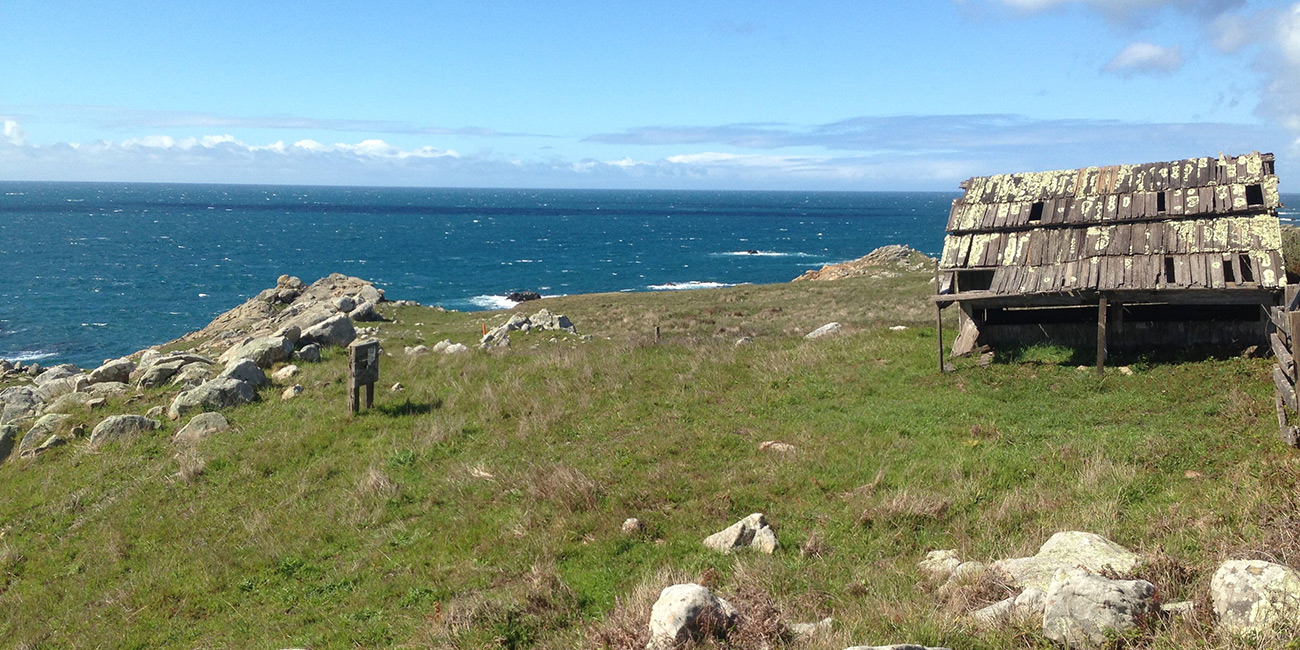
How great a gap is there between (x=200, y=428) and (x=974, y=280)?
1803 centimetres

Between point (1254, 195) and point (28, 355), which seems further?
point (28, 355)

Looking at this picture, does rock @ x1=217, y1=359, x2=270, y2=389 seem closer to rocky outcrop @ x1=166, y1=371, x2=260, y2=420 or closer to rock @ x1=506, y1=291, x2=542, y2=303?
rocky outcrop @ x1=166, y1=371, x2=260, y2=420

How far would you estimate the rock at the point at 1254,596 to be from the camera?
18.8ft

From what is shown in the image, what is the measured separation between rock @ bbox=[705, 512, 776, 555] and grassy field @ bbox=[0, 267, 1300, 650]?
241mm

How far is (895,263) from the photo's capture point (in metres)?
67.9

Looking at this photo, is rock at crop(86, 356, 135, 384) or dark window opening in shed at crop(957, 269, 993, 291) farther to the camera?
dark window opening in shed at crop(957, 269, 993, 291)

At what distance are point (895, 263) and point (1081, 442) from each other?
5695 cm

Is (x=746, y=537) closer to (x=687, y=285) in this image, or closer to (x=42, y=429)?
(x=42, y=429)

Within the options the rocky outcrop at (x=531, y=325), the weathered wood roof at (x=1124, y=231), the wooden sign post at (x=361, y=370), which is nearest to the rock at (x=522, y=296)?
the rocky outcrop at (x=531, y=325)

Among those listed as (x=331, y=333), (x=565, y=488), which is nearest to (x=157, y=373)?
(x=331, y=333)

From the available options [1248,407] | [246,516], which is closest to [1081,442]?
[1248,407]

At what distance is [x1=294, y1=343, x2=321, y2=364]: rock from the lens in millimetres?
21531

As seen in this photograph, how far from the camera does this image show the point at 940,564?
28.5 ft

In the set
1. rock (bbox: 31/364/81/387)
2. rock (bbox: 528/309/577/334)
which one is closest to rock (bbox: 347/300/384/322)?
rock (bbox: 528/309/577/334)
